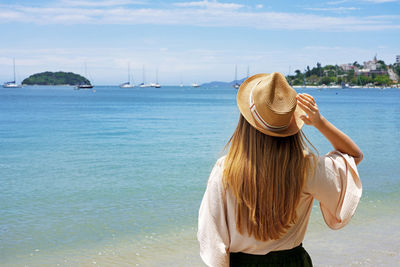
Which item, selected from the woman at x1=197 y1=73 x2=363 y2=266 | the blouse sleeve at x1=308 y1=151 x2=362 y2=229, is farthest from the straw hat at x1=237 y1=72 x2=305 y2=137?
the blouse sleeve at x1=308 y1=151 x2=362 y2=229

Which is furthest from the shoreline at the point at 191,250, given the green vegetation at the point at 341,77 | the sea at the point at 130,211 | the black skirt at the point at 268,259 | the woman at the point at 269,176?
the green vegetation at the point at 341,77

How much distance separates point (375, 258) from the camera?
5.10 meters

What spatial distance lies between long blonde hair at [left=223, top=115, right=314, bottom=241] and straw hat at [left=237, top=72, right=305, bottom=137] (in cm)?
6

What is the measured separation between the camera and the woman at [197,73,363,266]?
1752 millimetres

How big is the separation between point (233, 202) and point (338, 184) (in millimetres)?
442

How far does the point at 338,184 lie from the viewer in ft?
5.94

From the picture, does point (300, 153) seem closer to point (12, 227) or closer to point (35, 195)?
point (12, 227)

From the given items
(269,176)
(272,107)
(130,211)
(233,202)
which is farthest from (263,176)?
(130,211)

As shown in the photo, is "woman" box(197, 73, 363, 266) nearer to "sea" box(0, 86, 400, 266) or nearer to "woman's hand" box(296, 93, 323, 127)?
"woman's hand" box(296, 93, 323, 127)

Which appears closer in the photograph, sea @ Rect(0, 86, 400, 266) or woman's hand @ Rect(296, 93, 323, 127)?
woman's hand @ Rect(296, 93, 323, 127)

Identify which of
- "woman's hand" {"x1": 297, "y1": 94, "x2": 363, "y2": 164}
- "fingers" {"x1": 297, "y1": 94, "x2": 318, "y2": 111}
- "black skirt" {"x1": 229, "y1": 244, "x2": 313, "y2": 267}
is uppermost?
"fingers" {"x1": 297, "y1": 94, "x2": 318, "y2": 111}

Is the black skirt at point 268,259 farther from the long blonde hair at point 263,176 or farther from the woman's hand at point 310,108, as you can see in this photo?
the woman's hand at point 310,108

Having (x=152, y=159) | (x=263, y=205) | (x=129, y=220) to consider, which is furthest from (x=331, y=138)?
(x=152, y=159)

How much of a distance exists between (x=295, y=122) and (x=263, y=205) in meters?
0.37
